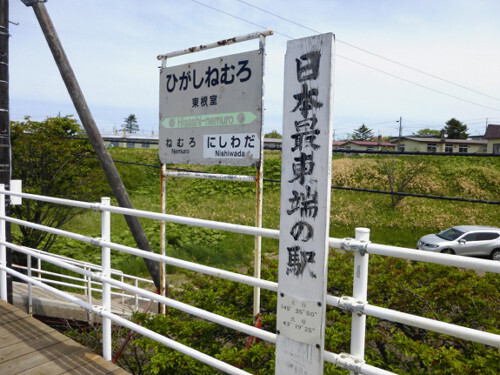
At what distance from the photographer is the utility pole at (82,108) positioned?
614cm

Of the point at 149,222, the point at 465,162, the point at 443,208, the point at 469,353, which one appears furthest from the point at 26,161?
the point at 465,162

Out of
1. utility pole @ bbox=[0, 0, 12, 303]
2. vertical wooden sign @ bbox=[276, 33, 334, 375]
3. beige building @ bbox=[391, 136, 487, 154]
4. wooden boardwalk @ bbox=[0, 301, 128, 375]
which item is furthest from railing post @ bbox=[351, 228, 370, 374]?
beige building @ bbox=[391, 136, 487, 154]

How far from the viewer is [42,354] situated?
288cm

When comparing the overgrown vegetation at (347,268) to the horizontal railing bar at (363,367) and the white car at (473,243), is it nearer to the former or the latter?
the horizontal railing bar at (363,367)

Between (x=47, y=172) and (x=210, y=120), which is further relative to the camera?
(x=47, y=172)

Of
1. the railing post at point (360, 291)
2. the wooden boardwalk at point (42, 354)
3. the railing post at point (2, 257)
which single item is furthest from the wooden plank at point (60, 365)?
the railing post at point (360, 291)

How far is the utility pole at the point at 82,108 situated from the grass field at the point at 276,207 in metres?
7.25

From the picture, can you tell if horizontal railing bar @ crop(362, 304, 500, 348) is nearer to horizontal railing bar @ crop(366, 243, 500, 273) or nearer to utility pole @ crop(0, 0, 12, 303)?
horizontal railing bar @ crop(366, 243, 500, 273)

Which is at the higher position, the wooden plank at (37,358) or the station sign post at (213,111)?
the station sign post at (213,111)

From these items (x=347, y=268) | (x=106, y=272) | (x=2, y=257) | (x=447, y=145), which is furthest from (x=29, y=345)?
(x=447, y=145)

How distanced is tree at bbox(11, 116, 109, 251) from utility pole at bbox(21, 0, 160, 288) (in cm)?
656

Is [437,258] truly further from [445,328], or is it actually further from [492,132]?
[492,132]

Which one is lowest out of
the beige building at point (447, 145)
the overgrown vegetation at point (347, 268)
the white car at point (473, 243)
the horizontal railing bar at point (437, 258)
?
the white car at point (473, 243)

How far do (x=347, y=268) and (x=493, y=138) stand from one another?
40331 mm
